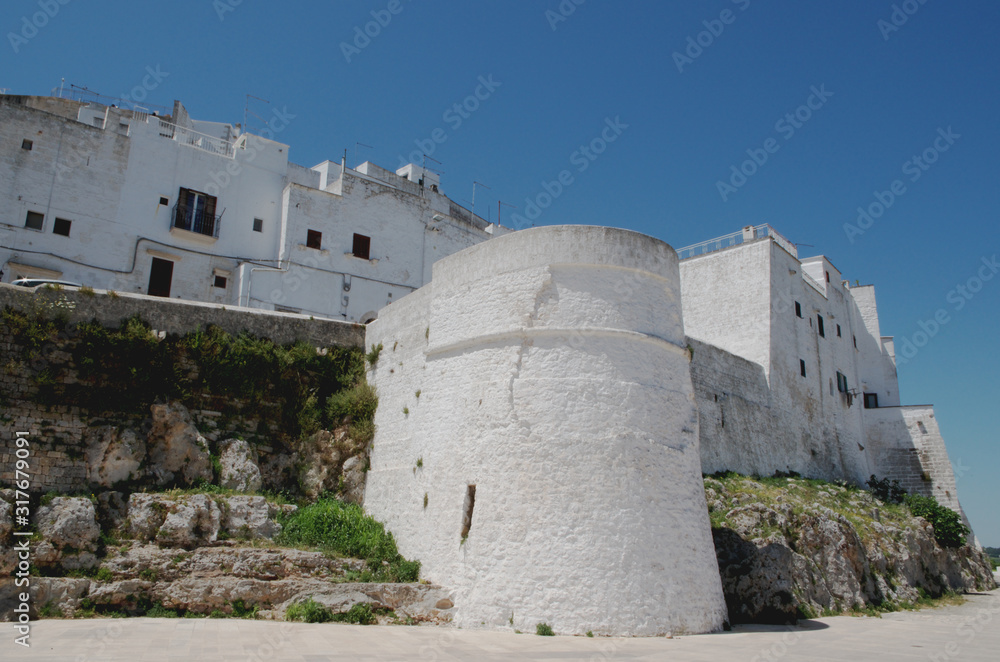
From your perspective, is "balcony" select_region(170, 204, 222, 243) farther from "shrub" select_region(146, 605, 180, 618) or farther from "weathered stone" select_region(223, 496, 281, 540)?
"shrub" select_region(146, 605, 180, 618)

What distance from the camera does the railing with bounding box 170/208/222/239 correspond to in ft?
67.3

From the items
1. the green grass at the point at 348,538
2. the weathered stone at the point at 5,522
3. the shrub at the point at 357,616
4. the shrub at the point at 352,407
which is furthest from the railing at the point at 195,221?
the shrub at the point at 357,616

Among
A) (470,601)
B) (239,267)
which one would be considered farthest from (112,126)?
(470,601)

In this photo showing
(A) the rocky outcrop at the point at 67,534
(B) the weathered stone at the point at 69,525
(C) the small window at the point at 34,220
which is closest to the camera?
(A) the rocky outcrop at the point at 67,534

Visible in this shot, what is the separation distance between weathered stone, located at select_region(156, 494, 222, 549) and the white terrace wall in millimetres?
3160

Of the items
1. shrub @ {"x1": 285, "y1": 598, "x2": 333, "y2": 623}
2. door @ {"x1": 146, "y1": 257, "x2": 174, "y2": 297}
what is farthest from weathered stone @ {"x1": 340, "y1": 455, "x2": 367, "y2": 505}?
door @ {"x1": 146, "y1": 257, "x2": 174, "y2": 297}

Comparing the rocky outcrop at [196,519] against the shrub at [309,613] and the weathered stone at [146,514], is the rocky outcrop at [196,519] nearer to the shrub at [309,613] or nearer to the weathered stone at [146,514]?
the weathered stone at [146,514]

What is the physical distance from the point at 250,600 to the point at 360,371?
583 centimetres

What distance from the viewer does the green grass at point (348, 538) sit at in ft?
40.7

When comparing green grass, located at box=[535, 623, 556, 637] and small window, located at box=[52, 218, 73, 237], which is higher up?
small window, located at box=[52, 218, 73, 237]

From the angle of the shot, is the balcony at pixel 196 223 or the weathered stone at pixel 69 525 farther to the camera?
the balcony at pixel 196 223

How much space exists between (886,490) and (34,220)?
28.8m

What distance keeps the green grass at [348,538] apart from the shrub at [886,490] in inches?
775

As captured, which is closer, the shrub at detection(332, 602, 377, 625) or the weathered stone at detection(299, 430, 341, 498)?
the shrub at detection(332, 602, 377, 625)
